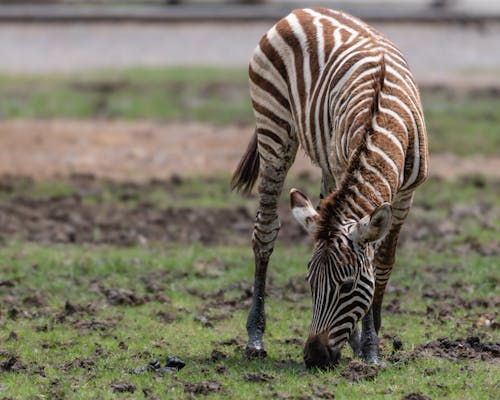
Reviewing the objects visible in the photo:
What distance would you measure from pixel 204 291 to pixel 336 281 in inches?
130

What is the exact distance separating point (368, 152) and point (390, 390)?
150 cm

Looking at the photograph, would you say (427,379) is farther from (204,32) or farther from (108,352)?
(204,32)

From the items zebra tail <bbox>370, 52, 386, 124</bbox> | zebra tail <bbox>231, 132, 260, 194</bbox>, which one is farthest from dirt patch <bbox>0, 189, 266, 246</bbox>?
zebra tail <bbox>370, 52, 386, 124</bbox>

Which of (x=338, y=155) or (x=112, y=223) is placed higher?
(x=338, y=155)

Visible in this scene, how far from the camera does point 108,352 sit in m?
7.94

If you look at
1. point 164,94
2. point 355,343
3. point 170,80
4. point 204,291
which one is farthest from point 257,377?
point 170,80

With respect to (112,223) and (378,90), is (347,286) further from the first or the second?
(112,223)

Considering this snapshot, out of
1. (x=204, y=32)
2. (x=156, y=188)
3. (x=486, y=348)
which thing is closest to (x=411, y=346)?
(x=486, y=348)

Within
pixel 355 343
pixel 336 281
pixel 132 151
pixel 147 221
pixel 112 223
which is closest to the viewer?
pixel 336 281

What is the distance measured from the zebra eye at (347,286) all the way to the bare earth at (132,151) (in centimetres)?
839

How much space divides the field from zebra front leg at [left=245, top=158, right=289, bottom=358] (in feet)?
0.70

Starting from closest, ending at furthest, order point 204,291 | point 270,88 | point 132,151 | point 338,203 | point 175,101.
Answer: point 338,203
point 270,88
point 204,291
point 132,151
point 175,101

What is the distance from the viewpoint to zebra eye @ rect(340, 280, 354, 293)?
677 centimetres

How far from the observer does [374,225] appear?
21.8ft
